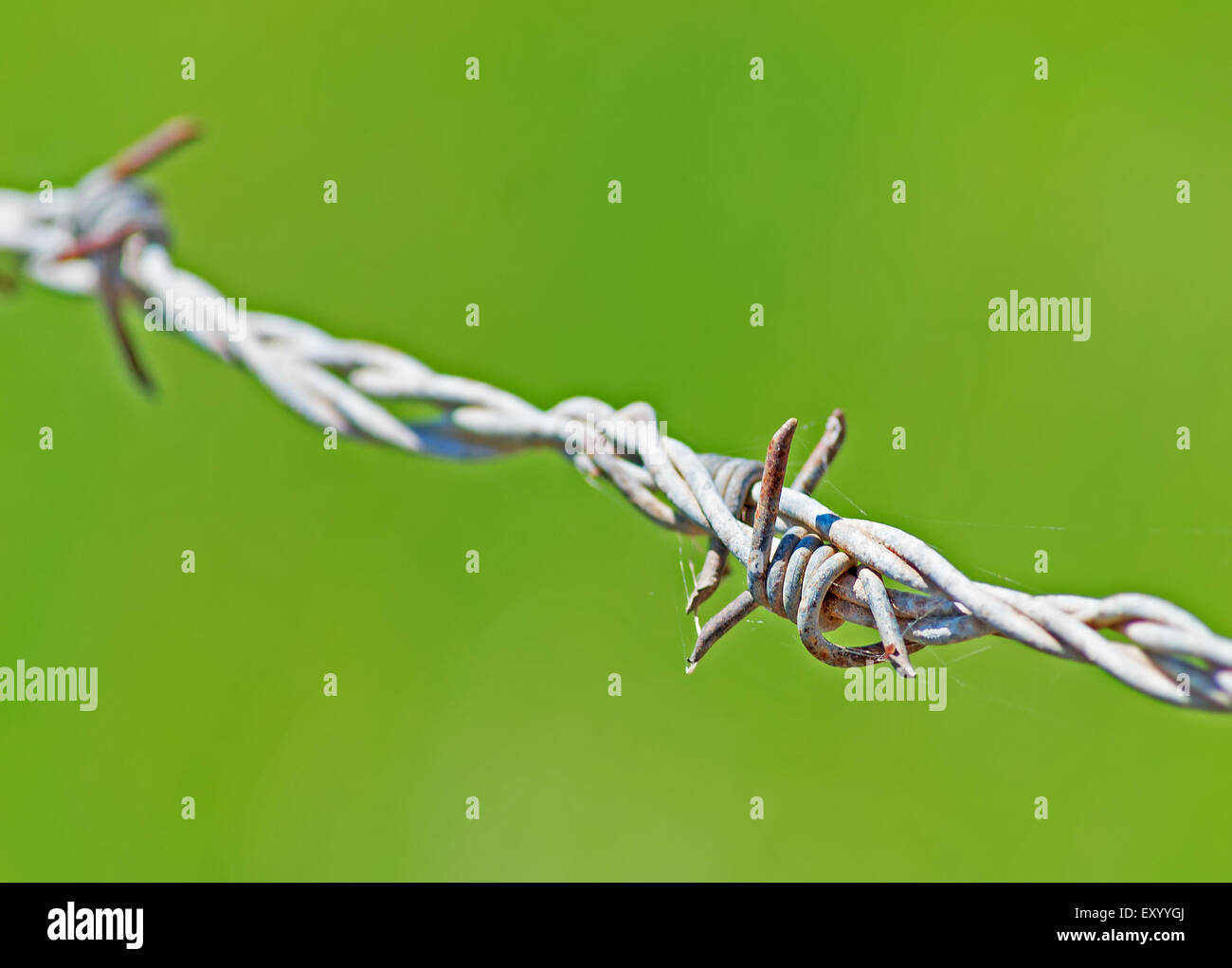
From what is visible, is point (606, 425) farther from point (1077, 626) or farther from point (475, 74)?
point (475, 74)

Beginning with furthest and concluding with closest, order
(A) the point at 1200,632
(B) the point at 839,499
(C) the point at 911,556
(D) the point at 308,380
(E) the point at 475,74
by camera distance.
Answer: (E) the point at 475,74 < (D) the point at 308,380 < (B) the point at 839,499 < (C) the point at 911,556 < (A) the point at 1200,632

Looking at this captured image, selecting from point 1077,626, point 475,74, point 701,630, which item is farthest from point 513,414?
point 475,74

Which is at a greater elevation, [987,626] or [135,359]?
[135,359]

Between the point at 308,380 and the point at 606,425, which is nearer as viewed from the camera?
the point at 606,425

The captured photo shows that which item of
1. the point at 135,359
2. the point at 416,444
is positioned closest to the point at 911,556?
the point at 416,444

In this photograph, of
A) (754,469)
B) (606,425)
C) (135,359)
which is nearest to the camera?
(754,469)

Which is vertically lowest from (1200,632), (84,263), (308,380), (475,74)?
(1200,632)

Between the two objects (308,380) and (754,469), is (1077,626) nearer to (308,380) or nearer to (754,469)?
(754,469)
